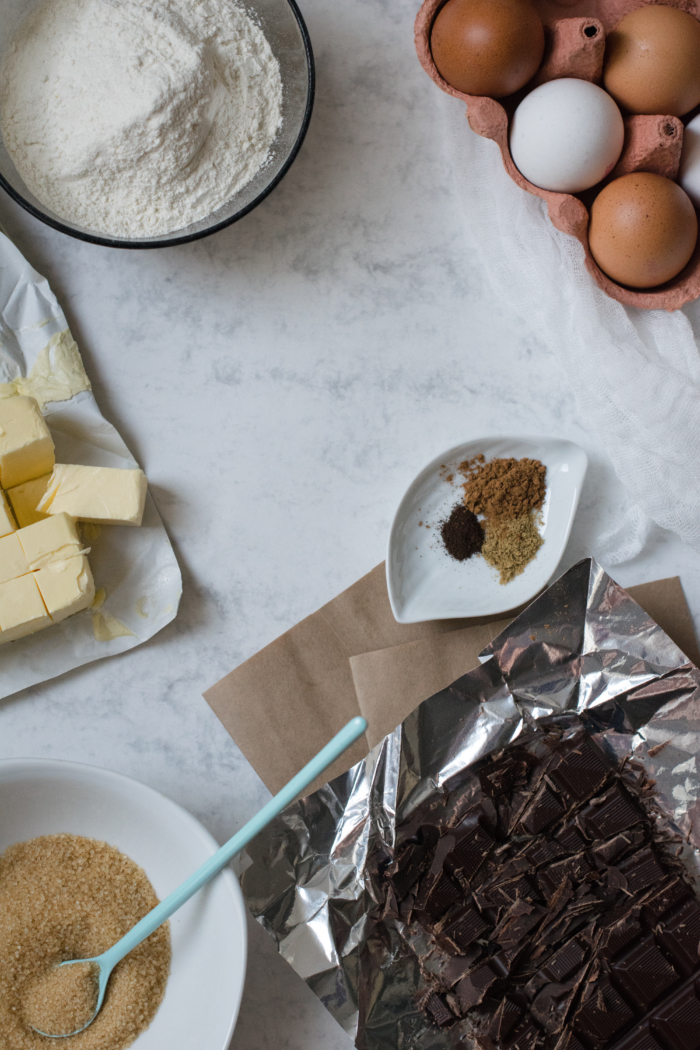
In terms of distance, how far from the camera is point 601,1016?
3.47ft

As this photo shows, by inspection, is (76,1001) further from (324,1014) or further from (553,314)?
(553,314)

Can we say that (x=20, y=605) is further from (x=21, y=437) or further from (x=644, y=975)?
(x=644, y=975)

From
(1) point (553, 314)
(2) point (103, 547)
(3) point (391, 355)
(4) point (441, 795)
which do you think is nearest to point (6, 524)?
(2) point (103, 547)

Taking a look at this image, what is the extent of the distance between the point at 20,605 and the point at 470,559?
27.6 inches

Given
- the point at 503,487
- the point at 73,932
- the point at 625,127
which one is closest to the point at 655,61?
the point at 625,127

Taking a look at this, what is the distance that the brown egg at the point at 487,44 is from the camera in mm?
1007

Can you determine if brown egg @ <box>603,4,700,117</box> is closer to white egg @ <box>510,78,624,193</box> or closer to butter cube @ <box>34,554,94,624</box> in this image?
white egg @ <box>510,78,624,193</box>

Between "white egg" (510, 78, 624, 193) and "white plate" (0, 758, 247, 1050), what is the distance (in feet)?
3.53

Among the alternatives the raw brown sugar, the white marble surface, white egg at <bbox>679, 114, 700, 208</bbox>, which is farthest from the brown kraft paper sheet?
white egg at <bbox>679, 114, 700, 208</bbox>

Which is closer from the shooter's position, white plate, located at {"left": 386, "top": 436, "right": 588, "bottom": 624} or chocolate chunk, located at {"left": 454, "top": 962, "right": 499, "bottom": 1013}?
chocolate chunk, located at {"left": 454, "top": 962, "right": 499, "bottom": 1013}

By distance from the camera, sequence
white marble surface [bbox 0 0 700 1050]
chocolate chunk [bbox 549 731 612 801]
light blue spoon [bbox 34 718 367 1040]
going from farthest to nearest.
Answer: white marble surface [bbox 0 0 700 1050] < chocolate chunk [bbox 549 731 612 801] < light blue spoon [bbox 34 718 367 1040]

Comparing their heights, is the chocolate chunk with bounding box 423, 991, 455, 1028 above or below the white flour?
below

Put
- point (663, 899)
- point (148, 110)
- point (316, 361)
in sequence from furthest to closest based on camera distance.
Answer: point (316, 361) < point (663, 899) < point (148, 110)

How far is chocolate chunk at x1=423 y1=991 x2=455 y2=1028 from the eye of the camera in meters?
1.07
